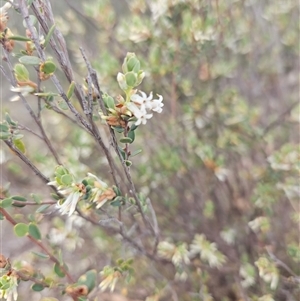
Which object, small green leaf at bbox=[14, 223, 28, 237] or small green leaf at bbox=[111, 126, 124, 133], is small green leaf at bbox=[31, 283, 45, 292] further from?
small green leaf at bbox=[111, 126, 124, 133]

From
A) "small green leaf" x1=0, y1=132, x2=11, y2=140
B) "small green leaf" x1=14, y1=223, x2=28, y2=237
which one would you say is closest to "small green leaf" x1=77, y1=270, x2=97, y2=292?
"small green leaf" x1=14, y1=223, x2=28, y2=237

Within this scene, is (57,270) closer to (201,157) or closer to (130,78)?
(130,78)

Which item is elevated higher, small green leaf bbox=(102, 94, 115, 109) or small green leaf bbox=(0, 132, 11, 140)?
small green leaf bbox=(0, 132, 11, 140)

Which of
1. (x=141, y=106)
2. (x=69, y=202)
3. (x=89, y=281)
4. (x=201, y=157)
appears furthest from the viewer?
(x=201, y=157)

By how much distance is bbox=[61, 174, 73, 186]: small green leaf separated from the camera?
706 millimetres

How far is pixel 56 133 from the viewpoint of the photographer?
1.84 m

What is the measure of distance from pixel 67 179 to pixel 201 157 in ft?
2.07

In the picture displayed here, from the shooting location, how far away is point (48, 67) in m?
0.65

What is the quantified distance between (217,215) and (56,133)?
2.55ft

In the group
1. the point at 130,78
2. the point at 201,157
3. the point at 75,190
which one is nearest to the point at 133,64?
the point at 130,78

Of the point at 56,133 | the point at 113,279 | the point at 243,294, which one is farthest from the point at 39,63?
the point at 56,133

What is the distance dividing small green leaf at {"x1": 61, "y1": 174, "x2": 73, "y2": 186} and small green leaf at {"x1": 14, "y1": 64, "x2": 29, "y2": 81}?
171mm

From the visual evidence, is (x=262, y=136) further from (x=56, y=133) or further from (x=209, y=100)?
(x=56, y=133)

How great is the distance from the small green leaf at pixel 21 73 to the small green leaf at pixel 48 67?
5cm
